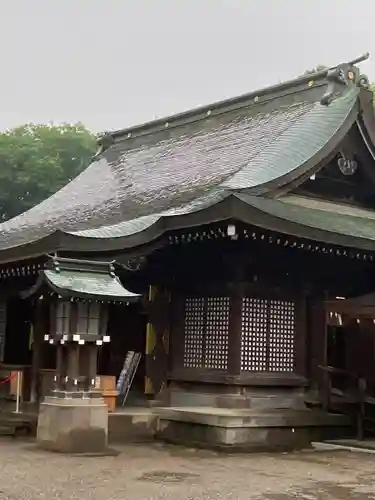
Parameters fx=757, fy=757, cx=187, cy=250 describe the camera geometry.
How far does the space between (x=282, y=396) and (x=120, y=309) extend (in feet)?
13.5

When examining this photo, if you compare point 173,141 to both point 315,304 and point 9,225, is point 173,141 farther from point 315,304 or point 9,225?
point 315,304

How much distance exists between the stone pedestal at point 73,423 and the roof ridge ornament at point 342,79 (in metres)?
9.53

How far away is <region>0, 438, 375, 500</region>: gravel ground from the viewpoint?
8.77 m

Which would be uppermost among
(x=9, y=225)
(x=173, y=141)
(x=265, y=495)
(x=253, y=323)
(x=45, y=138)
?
(x=45, y=138)

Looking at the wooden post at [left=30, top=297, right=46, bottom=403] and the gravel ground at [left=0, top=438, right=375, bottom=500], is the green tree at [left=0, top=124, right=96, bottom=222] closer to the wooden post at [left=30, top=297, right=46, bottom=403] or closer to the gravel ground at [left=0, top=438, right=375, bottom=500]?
the wooden post at [left=30, top=297, right=46, bottom=403]

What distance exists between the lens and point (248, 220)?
12734mm

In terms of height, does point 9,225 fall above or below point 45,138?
below

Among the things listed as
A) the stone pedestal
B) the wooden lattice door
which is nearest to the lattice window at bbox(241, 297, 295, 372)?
the wooden lattice door

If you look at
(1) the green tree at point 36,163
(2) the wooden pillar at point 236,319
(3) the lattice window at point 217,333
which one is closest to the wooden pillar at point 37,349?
(3) the lattice window at point 217,333

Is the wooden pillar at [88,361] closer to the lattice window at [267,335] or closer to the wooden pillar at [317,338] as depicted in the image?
the lattice window at [267,335]

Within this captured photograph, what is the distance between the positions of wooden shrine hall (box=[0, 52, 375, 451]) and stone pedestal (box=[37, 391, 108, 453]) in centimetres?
3

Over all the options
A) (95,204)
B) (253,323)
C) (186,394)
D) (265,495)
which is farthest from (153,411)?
(95,204)

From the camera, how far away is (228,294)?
48.1ft

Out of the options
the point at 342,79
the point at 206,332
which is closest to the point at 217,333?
the point at 206,332
